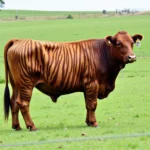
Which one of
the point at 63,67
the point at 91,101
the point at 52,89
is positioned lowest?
the point at 91,101

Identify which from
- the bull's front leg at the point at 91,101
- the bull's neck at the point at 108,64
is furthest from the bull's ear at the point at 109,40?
the bull's front leg at the point at 91,101

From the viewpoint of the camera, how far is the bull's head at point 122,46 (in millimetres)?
13133

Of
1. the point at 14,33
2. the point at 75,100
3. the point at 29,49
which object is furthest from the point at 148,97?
the point at 14,33

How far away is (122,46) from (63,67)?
4.87 feet

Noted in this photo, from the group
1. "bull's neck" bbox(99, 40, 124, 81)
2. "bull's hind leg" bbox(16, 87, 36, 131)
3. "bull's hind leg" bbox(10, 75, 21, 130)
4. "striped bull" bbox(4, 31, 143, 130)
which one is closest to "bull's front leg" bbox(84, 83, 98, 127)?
"striped bull" bbox(4, 31, 143, 130)

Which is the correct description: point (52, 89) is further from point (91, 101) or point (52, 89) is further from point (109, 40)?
point (109, 40)

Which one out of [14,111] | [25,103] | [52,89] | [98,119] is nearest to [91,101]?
[52,89]

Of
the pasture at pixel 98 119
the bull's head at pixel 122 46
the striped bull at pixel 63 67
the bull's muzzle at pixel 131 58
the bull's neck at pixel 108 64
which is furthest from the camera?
the bull's neck at pixel 108 64

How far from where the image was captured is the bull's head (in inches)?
517

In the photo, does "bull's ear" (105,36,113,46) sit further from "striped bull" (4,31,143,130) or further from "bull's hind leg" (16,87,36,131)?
"bull's hind leg" (16,87,36,131)

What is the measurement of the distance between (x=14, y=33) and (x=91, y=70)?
5459cm

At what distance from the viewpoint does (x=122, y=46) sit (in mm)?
13281

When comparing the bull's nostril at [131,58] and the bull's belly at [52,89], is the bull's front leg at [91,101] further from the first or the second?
the bull's nostril at [131,58]

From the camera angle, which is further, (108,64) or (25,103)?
(108,64)
